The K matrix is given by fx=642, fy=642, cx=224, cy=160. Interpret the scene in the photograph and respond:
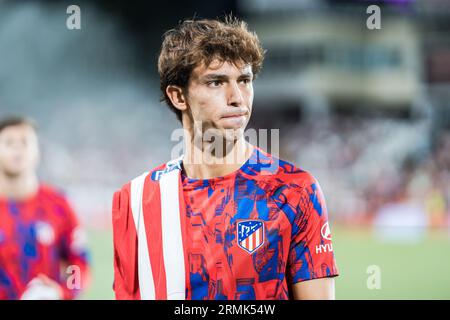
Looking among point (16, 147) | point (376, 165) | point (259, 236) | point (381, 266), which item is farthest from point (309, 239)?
point (376, 165)

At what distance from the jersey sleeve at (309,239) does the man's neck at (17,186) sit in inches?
111

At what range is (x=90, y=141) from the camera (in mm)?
16688

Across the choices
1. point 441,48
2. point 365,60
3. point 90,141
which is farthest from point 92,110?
point 365,60

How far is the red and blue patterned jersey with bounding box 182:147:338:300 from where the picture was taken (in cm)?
233

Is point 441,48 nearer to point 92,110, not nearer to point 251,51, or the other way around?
point 92,110

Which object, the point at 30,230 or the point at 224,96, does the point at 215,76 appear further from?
the point at 30,230

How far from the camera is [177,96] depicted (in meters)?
2.76

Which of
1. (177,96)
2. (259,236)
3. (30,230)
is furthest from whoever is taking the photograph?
(30,230)

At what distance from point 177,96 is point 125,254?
72 cm

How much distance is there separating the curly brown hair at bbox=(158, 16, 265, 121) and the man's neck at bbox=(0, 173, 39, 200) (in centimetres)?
226

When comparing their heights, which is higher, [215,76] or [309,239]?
[215,76]

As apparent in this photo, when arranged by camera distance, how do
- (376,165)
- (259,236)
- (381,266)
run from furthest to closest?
(376,165) → (381,266) → (259,236)

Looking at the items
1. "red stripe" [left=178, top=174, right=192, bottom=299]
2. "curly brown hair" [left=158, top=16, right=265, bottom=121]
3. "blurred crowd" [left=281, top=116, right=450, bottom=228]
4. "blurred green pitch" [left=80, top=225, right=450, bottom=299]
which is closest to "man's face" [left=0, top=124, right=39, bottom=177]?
"curly brown hair" [left=158, top=16, right=265, bottom=121]
